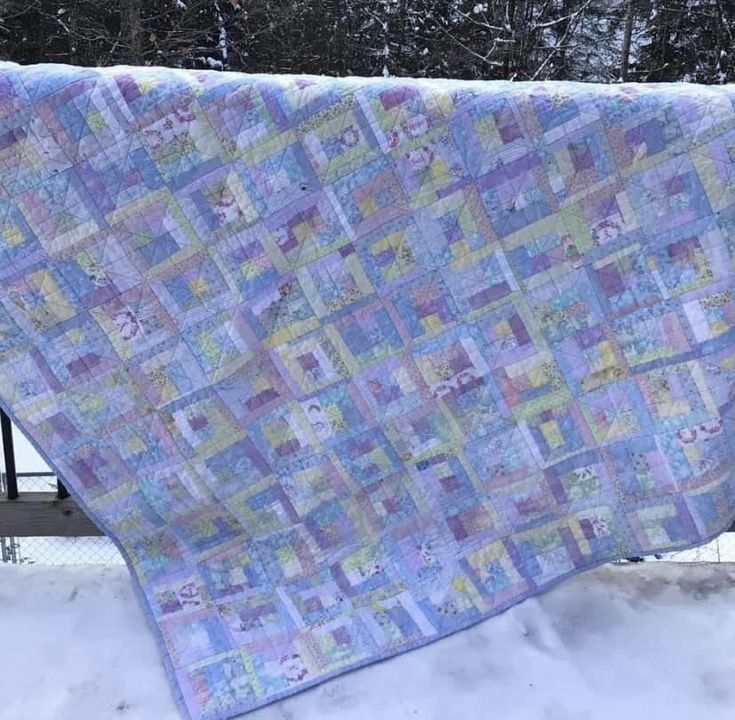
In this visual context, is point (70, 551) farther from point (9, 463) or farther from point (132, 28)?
point (132, 28)

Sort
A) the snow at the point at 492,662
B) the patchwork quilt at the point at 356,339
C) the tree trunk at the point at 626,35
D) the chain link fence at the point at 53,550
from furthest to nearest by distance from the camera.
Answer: the tree trunk at the point at 626,35
the chain link fence at the point at 53,550
the snow at the point at 492,662
the patchwork quilt at the point at 356,339

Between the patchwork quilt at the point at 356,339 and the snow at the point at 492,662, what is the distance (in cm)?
6

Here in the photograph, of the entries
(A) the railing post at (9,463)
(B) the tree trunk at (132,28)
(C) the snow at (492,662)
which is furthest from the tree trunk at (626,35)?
(A) the railing post at (9,463)

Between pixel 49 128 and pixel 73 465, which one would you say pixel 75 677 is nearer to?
pixel 73 465

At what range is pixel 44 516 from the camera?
180cm

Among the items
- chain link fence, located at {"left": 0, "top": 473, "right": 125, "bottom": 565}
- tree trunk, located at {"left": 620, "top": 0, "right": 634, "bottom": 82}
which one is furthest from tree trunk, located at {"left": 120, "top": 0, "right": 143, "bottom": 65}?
chain link fence, located at {"left": 0, "top": 473, "right": 125, "bottom": 565}

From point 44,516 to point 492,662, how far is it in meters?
1.10

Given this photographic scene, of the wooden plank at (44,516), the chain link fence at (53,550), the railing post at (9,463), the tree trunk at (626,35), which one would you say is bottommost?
the tree trunk at (626,35)

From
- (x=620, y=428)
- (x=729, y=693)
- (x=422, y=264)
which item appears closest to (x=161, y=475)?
(x=422, y=264)

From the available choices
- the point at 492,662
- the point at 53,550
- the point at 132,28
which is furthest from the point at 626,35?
the point at 492,662

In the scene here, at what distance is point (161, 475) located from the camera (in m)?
1.57

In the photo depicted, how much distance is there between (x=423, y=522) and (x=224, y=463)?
0.44 meters

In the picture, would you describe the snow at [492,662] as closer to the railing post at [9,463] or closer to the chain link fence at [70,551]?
A: the railing post at [9,463]

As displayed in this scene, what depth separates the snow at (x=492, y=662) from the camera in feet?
4.75
